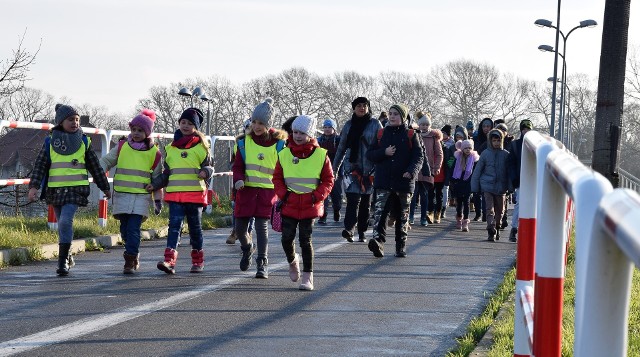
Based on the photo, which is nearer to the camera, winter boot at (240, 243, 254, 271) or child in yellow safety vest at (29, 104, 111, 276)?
child in yellow safety vest at (29, 104, 111, 276)

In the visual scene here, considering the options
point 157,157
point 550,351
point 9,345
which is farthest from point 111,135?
point 550,351

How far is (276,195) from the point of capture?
9.73 metres

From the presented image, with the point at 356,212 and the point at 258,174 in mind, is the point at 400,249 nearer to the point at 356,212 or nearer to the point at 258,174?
the point at 356,212

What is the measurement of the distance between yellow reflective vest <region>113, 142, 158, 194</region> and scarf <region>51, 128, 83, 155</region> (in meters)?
0.44

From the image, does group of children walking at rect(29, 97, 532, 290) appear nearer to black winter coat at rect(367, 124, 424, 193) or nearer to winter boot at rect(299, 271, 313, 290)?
winter boot at rect(299, 271, 313, 290)

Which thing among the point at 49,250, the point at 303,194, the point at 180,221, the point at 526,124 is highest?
the point at 526,124

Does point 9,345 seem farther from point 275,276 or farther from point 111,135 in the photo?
point 111,135

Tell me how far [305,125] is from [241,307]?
1900 millimetres

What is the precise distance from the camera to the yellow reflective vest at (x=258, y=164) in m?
Answer: 10.0

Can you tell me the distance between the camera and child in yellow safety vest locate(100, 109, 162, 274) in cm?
1029

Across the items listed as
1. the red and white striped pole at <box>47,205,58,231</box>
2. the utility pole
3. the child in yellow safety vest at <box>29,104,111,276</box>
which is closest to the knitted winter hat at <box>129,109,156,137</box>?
the child in yellow safety vest at <box>29,104,111,276</box>

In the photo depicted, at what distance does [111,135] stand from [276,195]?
6.17 metres

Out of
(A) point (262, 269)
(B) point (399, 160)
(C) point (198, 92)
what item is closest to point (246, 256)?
(A) point (262, 269)

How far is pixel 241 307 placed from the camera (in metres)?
8.01
